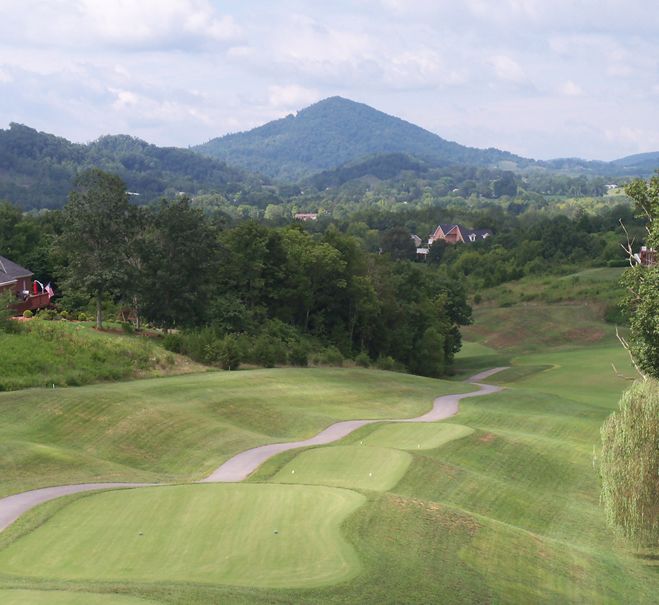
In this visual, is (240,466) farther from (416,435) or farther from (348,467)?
(416,435)

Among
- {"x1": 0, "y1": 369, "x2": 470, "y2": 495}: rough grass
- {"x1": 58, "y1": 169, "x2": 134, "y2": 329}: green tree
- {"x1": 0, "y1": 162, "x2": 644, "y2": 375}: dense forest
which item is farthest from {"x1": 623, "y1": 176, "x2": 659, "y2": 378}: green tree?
{"x1": 58, "y1": 169, "x2": 134, "y2": 329}: green tree

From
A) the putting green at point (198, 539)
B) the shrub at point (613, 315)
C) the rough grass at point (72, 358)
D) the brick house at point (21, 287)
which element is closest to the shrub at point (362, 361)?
the rough grass at point (72, 358)

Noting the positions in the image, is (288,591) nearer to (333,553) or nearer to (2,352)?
(333,553)

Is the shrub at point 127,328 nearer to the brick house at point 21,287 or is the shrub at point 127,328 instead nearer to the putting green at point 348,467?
the brick house at point 21,287

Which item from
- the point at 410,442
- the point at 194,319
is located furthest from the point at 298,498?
the point at 194,319

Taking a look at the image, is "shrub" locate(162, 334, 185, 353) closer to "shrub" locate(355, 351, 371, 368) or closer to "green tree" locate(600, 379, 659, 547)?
"shrub" locate(355, 351, 371, 368)

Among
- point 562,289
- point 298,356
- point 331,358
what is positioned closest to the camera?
point 298,356

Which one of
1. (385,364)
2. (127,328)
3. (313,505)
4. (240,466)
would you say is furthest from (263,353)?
(313,505)
